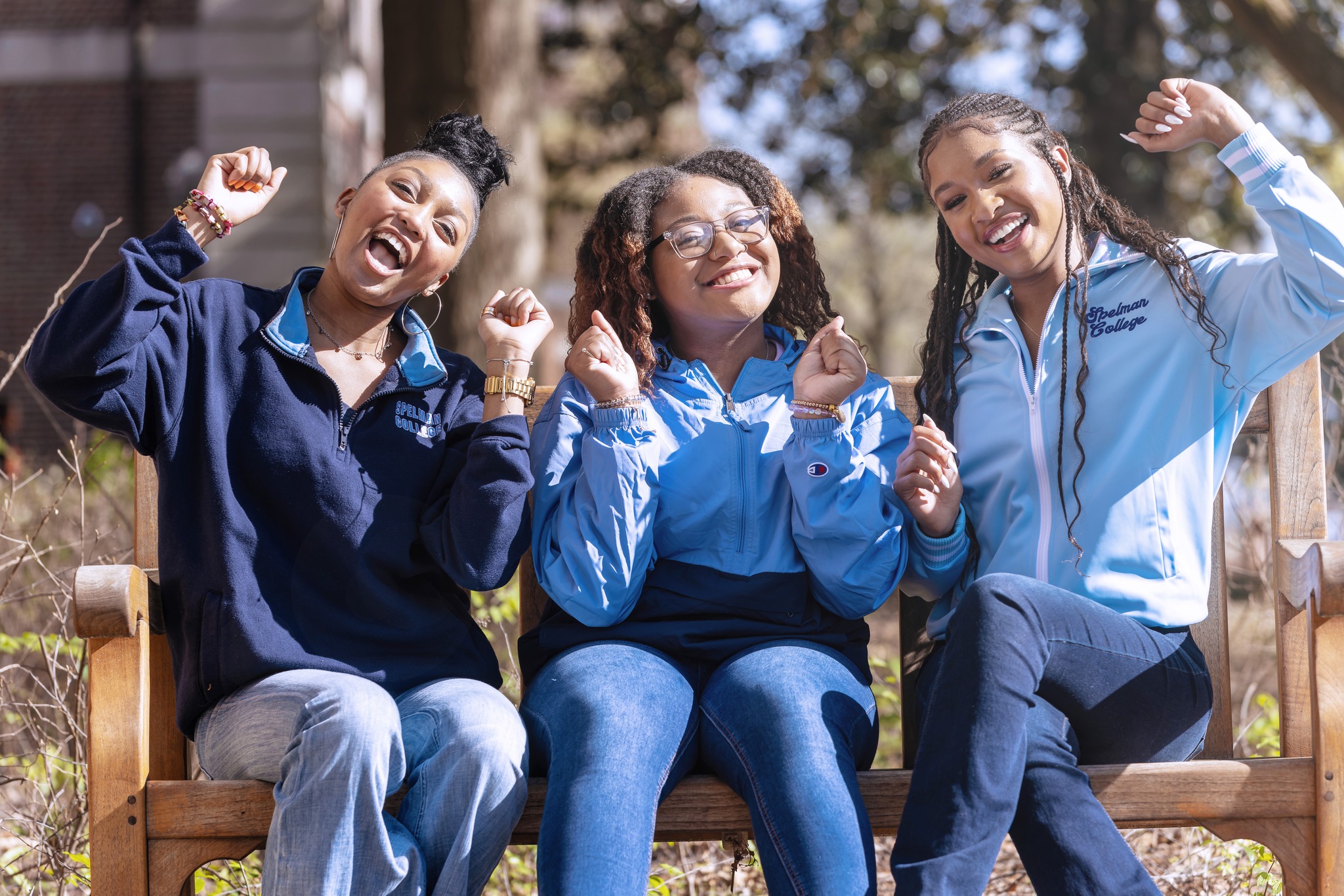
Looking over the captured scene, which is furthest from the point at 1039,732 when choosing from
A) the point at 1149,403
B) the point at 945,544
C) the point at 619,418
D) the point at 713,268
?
the point at 713,268

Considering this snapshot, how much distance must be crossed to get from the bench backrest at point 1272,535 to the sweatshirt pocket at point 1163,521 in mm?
302

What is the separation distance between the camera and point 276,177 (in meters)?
2.67

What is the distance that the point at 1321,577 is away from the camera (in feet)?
7.35

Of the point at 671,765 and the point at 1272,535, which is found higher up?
the point at 1272,535

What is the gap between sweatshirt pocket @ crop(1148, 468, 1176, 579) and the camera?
245cm

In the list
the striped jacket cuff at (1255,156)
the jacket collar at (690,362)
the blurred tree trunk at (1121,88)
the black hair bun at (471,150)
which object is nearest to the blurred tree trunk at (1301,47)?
the blurred tree trunk at (1121,88)

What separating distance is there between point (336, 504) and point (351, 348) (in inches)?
15.7

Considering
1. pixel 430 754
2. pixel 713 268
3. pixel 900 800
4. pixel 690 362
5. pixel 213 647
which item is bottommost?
pixel 900 800

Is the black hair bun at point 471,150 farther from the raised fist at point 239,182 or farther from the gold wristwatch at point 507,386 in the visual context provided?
the gold wristwatch at point 507,386

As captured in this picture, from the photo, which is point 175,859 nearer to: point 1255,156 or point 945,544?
point 945,544

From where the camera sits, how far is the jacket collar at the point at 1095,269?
8.78 feet

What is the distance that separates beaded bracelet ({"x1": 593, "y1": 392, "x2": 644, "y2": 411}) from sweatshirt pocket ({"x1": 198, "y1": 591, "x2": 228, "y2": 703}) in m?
0.83

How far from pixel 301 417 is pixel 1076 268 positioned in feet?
5.41

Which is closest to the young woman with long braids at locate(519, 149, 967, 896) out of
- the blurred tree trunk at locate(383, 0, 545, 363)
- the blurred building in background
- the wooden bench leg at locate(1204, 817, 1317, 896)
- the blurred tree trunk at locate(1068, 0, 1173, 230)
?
the wooden bench leg at locate(1204, 817, 1317, 896)
